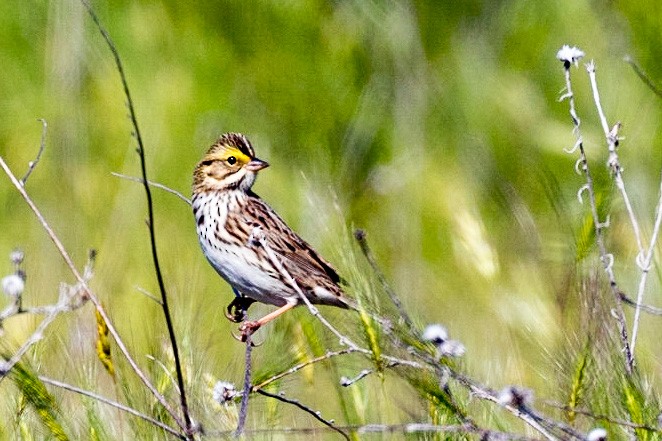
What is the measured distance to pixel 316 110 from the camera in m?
6.25

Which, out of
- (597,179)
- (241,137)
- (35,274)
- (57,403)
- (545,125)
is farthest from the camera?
(545,125)

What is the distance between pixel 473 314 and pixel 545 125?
6.58ft

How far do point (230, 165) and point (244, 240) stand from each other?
0.72ft

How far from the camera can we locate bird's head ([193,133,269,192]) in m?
4.12

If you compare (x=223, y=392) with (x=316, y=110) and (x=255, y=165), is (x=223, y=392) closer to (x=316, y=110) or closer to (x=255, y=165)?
(x=255, y=165)

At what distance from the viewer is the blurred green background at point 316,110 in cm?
553

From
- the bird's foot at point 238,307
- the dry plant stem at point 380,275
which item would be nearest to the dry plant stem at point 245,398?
the dry plant stem at point 380,275

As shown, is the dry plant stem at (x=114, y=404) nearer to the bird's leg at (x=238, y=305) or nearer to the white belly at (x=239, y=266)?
the white belly at (x=239, y=266)

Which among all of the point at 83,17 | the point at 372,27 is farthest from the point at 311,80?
the point at 83,17

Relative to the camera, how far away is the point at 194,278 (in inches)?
120

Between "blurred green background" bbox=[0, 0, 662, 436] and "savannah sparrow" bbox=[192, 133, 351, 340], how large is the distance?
698mm

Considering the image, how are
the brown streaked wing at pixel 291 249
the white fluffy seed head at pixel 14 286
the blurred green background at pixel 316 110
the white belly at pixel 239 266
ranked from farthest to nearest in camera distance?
the blurred green background at pixel 316 110, the brown streaked wing at pixel 291 249, the white belly at pixel 239 266, the white fluffy seed head at pixel 14 286

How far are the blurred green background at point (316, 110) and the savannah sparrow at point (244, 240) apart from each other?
2.29ft

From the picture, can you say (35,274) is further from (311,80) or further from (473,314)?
(311,80)
